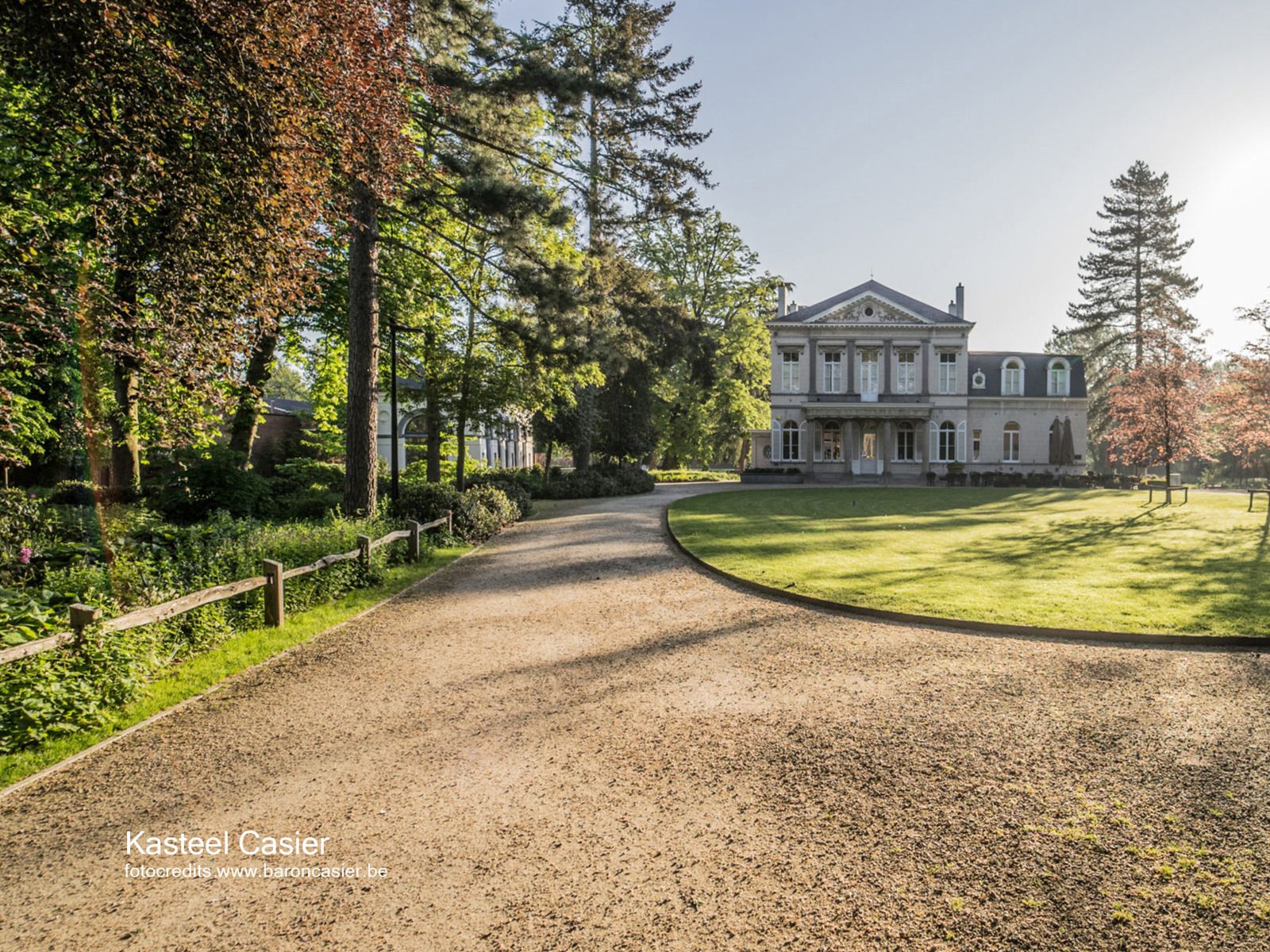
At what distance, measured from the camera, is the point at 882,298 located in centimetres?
3597

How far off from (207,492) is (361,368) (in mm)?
5892

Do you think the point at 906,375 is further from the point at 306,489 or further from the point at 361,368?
the point at 361,368

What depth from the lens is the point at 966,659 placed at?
21.0 feet

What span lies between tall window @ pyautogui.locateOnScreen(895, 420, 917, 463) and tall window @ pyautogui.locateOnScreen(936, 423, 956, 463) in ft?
5.07

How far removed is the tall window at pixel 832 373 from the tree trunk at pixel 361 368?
28.7 metres

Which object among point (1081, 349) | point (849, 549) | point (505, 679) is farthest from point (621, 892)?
point (1081, 349)

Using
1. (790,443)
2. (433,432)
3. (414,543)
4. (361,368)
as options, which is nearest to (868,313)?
(790,443)

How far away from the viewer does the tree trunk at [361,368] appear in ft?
41.8

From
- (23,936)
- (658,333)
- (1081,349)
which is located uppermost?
(1081,349)

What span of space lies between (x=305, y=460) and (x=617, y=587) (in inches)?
872

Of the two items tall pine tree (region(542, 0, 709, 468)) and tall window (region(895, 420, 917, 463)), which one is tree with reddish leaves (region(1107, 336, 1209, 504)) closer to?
tall window (region(895, 420, 917, 463))

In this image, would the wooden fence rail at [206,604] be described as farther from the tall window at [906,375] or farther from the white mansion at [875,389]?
the tall window at [906,375]

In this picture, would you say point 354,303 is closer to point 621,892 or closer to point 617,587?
point 617,587

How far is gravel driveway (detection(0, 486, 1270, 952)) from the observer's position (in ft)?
9.45
